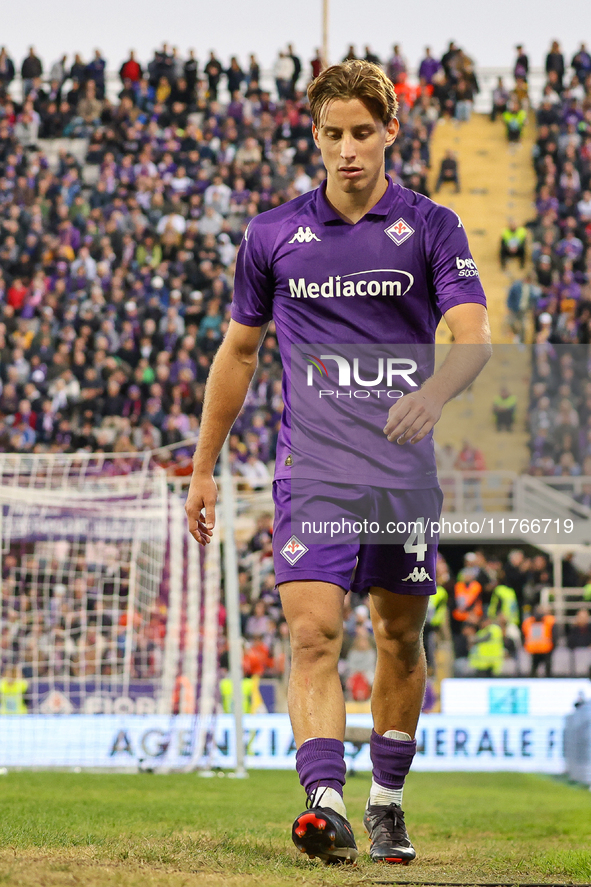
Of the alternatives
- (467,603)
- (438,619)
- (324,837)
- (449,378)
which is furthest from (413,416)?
(467,603)

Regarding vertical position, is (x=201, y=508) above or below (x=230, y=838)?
above

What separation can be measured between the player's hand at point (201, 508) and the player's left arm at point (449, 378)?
2.45 ft

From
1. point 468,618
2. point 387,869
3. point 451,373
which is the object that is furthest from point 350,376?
point 468,618

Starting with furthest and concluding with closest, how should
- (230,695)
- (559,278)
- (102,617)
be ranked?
(559,278) < (230,695) < (102,617)

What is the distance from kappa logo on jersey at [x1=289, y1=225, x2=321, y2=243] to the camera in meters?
4.07

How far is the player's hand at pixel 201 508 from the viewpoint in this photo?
4133mm

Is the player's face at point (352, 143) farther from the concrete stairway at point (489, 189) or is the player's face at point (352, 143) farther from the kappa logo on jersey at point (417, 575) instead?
the concrete stairway at point (489, 189)

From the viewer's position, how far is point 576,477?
16.5m

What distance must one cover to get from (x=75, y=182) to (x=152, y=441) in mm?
8361

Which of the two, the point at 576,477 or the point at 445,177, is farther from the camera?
the point at 445,177

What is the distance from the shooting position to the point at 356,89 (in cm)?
395

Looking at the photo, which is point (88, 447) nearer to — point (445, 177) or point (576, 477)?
point (576, 477)

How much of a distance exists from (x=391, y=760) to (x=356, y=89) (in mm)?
2300

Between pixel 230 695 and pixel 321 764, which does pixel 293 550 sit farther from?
pixel 230 695
